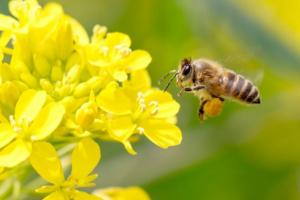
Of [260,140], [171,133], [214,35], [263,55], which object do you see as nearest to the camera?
[171,133]

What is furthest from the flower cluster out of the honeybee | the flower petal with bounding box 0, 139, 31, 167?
the honeybee

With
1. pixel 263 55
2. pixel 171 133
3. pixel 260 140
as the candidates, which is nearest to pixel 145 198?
pixel 171 133

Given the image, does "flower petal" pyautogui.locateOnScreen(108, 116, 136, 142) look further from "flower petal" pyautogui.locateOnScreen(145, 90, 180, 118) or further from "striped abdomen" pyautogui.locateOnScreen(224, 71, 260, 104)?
"striped abdomen" pyautogui.locateOnScreen(224, 71, 260, 104)

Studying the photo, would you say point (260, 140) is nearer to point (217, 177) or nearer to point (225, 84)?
point (217, 177)

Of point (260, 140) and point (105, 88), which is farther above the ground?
point (105, 88)

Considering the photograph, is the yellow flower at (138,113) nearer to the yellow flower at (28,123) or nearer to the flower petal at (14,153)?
the yellow flower at (28,123)

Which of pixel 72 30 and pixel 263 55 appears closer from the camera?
pixel 72 30
